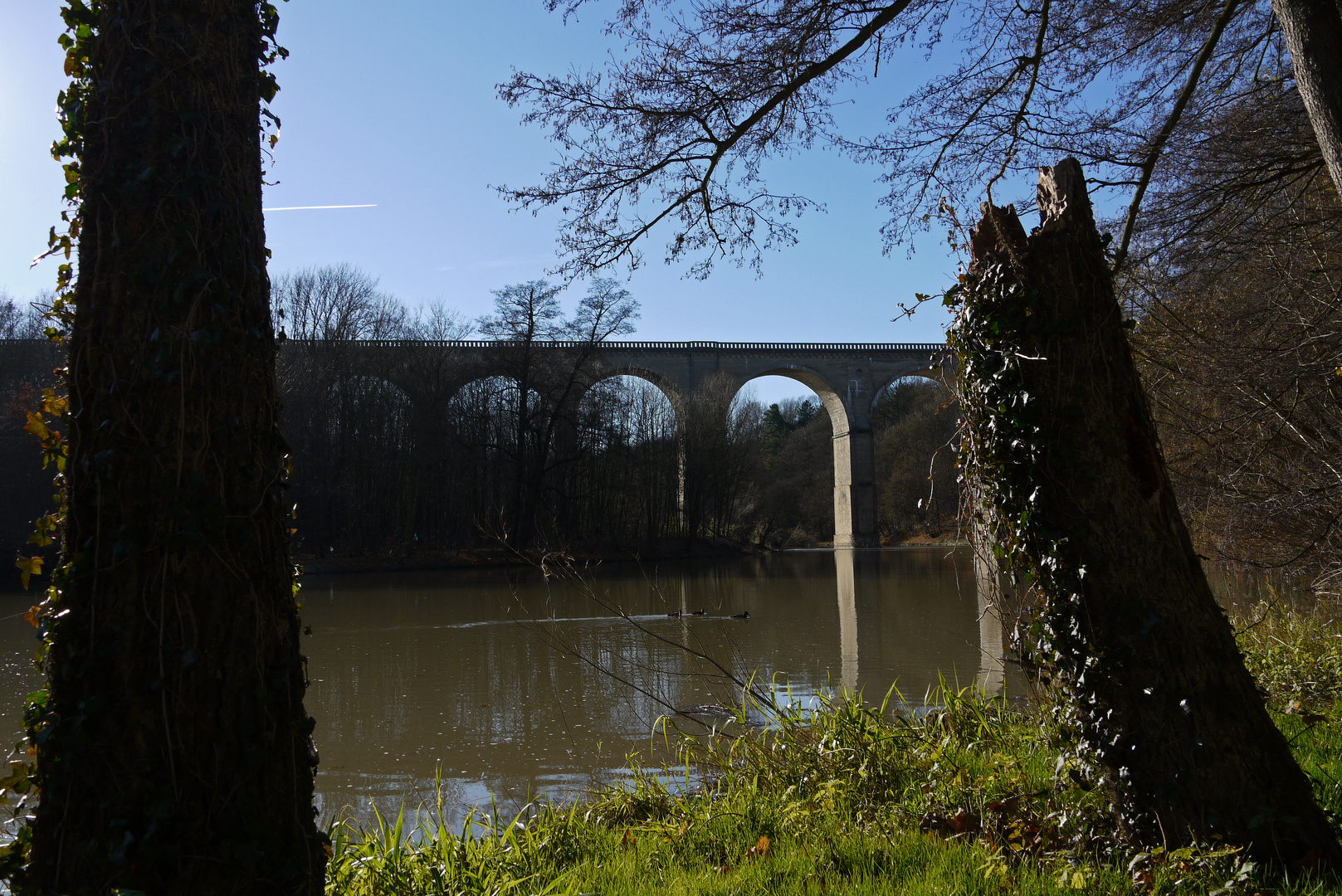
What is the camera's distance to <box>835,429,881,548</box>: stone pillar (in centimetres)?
3347

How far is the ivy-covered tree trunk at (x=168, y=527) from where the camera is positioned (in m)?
1.58

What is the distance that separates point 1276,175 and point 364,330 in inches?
942

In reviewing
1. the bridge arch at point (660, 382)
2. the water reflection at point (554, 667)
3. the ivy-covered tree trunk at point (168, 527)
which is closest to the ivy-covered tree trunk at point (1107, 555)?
the water reflection at point (554, 667)

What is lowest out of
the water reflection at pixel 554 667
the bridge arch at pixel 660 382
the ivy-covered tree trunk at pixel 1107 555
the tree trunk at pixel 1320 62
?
the water reflection at pixel 554 667

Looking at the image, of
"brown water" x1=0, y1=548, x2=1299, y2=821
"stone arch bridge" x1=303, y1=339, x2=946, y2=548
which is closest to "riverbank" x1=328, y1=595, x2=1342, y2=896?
"brown water" x1=0, y1=548, x2=1299, y2=821

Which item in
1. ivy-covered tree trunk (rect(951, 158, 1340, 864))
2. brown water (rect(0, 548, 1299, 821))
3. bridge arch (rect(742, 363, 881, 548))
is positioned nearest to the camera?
ivy-covered tree trunk (rect(951, 158, 1340, 864))

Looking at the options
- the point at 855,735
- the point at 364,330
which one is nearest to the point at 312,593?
the point at 364,330

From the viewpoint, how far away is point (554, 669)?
23.5 feet

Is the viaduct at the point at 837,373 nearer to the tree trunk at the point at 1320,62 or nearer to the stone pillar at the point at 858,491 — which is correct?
the stone pillar at the point at 858,491

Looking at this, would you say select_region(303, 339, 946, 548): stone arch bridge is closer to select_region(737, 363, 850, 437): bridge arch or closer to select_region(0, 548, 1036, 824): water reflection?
select_region(737, 363, 850, 437): bridge arch

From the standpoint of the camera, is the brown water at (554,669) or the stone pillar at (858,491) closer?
the brown water at (554,669)

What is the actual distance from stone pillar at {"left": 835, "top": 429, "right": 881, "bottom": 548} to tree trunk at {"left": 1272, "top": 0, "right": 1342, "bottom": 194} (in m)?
30.4

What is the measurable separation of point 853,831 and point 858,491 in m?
31.7

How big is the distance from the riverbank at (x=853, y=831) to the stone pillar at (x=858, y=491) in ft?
98.3
